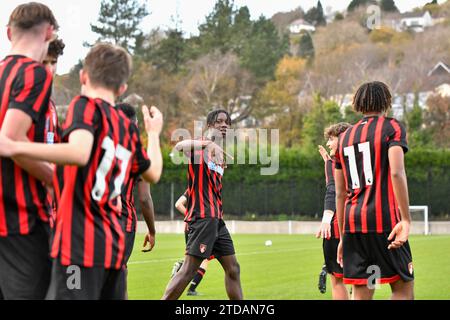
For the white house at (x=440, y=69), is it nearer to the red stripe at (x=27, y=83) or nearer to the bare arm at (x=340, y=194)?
the bare arm at (x=340, y=194)

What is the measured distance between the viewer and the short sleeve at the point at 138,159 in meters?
5.31

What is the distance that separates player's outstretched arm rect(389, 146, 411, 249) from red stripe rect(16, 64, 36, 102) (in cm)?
312

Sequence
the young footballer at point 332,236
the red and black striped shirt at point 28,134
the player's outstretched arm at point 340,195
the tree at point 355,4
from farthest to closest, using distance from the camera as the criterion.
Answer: the tree at point 355,4 < the young footballer at point 332,236 < the player's outstretched arm at point 340,195 < the red and black striped shirt at point 28,134

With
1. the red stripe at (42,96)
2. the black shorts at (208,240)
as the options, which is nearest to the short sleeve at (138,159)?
the red stripe at (42,96)

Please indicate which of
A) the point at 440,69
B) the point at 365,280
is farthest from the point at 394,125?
the point at 440,69

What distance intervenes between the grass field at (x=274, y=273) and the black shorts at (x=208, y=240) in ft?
6.89

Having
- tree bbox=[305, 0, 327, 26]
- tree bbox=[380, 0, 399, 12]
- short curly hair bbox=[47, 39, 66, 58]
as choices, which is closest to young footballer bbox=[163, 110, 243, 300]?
short curly hair bbox=[47, 39, 66, 58]

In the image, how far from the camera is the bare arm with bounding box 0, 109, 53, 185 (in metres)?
5.09

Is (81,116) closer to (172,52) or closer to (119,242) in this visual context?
(119,242)

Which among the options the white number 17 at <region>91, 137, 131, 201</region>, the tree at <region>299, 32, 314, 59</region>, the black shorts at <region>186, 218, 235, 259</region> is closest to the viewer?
the white number 17 at <region>91, 137, 131, 201</region>

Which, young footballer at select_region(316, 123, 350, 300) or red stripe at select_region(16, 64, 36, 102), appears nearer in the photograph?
red stripe at select_region(16, 64, 36, 102)

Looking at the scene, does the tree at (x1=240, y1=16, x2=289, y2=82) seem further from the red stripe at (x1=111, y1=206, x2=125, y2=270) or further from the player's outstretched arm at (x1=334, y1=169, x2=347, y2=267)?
the red stripe at (x1=111, y1=206, x2=125, y2=270)
